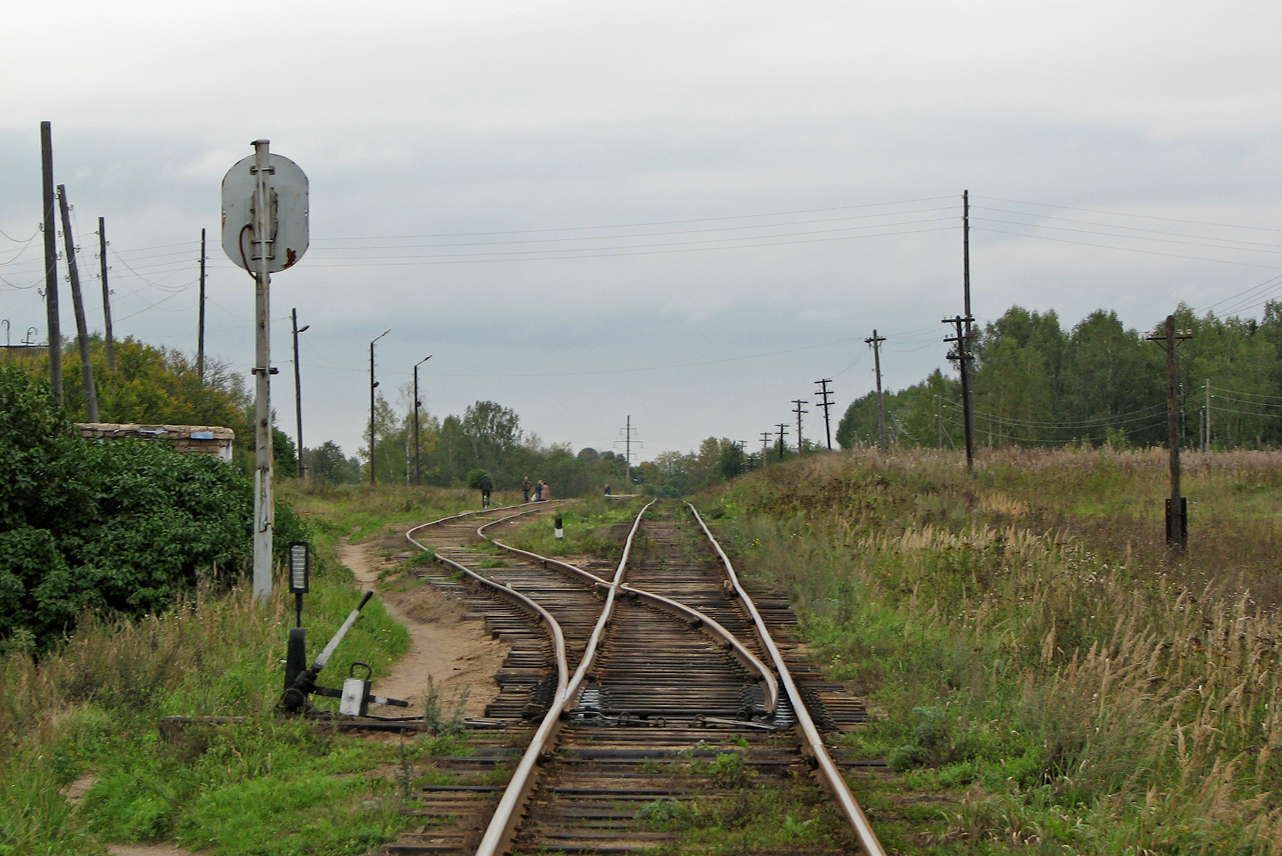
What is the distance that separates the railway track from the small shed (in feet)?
15.6

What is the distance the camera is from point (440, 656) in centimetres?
1130

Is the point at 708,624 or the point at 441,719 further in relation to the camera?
the point at 708,624

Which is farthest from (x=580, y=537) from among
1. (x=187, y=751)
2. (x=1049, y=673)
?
(x=187, y=751)

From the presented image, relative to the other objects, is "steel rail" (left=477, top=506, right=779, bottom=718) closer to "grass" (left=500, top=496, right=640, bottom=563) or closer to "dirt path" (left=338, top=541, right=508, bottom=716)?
"grass" (left=500, top=496, right=640, bottom=563)

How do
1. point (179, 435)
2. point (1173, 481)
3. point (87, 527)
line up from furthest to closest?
point (1173, 481)
point (179, 435)
point (87, 527)

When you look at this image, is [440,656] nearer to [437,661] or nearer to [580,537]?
[437,661]

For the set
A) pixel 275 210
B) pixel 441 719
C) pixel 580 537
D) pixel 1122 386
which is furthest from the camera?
pixel 1122 386

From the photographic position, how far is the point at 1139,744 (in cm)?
660

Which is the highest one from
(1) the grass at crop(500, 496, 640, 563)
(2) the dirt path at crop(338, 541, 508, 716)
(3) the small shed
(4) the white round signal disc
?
(4) the white round signal disc

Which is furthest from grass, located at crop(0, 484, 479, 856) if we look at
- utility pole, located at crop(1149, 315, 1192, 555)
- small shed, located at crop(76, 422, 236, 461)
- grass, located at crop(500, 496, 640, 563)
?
utility pole, located at crop(1149, 315, 1192, 555)

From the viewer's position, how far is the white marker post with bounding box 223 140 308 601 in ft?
36.7

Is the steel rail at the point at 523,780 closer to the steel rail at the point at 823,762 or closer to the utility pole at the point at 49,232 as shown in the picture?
the steel rail at the point at 823,762

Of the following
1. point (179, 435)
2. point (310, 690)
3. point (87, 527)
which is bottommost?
point (310, 690)

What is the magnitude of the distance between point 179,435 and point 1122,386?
8460cm
